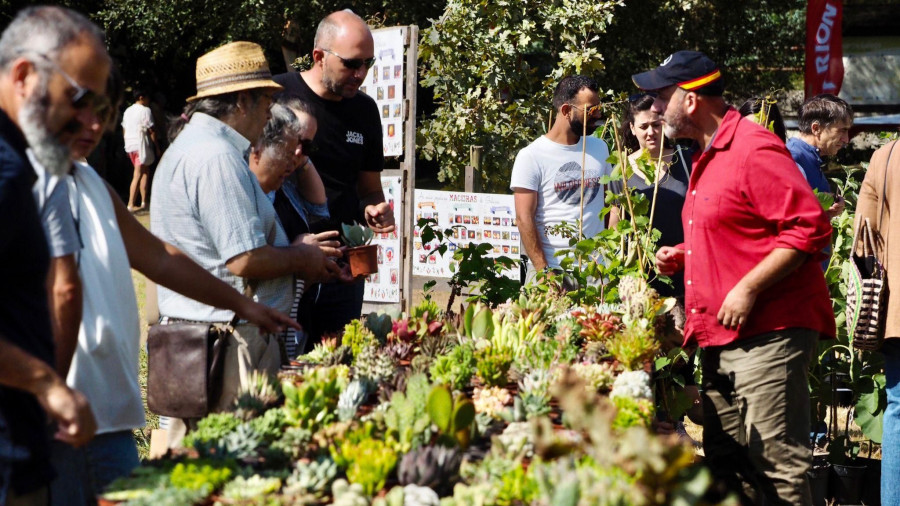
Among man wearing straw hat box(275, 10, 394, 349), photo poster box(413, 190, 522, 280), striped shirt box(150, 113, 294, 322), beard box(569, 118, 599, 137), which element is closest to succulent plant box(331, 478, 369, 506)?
striped shirt box(150, 113, 294, 322)

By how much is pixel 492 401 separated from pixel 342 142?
2134mm

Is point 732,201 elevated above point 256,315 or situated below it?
above

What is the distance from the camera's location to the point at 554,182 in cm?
494

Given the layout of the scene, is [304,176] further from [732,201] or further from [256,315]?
[732,201]

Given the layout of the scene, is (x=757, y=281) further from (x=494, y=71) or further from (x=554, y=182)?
(x=494, y=71)

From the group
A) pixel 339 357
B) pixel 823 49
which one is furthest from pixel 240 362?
pixel 823 49

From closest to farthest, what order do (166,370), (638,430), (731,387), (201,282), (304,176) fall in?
(638,430), (201,282), (166,370), (731,387), (304,176)

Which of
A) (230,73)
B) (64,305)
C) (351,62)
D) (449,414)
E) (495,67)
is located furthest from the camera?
(495,67)

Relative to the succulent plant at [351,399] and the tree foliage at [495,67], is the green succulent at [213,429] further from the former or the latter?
the tree foliage at [495,67]

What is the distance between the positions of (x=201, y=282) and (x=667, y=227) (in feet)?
8.76

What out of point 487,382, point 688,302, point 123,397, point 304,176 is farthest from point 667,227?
point 123,397

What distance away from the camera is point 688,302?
3531mm

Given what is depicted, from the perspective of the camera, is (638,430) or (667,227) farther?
(667,227)

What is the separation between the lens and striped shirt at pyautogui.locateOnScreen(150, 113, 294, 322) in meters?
2.86
